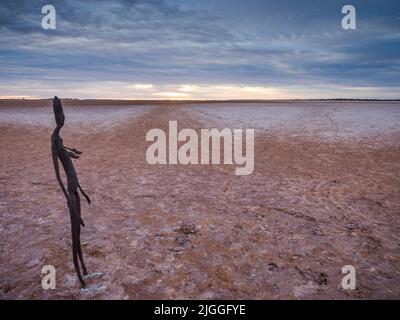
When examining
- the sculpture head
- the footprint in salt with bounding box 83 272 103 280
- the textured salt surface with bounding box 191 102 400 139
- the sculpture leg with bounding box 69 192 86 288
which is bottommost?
the footprint in salt with bounding box 83 272 103 280

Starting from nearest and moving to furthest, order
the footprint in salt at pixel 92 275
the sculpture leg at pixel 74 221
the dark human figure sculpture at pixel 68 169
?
the dark human figure sculpture at pixel 68 169 → the sculpture leg at pixel 74 221 → the footprint in salt at pixel 92 275

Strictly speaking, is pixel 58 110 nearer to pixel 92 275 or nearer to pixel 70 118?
pixel 92 275

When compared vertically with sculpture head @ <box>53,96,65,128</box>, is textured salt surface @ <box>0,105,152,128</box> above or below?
above

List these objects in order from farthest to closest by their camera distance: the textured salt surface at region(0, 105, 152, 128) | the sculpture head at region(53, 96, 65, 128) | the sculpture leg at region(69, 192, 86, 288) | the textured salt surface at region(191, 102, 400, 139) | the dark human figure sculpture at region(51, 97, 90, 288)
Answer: the textured salt surface at region(0, 105, 152, 128) < the textured salt surface at region(191, 102, 400, 139) < the sculpture leg at region(69, 192, 86, 288) < the dark human figure sculpture at region(51, 97, 90, 288) < the sculpture head at region(53, 96, 65, 128)

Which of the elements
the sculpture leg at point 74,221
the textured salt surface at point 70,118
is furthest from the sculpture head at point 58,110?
the textured salt surface at point 70,118

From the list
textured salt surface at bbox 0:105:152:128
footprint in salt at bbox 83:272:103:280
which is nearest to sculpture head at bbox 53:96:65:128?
footprint in salt at bbox 83:272:103:280

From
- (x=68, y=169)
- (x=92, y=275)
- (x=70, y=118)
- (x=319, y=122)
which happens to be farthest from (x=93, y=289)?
(x=70, y=118)

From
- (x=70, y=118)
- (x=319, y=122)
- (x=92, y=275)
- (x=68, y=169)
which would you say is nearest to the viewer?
(x=68, y=169)

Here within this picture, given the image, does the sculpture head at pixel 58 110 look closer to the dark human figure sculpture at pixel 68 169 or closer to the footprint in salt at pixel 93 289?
the dark human figure sculpture at pixel 68 169

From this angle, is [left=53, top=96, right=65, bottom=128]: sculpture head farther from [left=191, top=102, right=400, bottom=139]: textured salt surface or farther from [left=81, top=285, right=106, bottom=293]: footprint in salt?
[left=191, top=102, right=400, bottom=139]: textured salt surface

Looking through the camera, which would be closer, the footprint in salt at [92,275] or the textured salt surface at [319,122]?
the footprint in salt at [92,275]

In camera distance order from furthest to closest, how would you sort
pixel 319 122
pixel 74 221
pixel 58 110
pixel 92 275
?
pixel 319 122 → pixel 92 275 → pixel 74 221 → pixel 58 110

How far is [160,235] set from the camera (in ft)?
18.6
